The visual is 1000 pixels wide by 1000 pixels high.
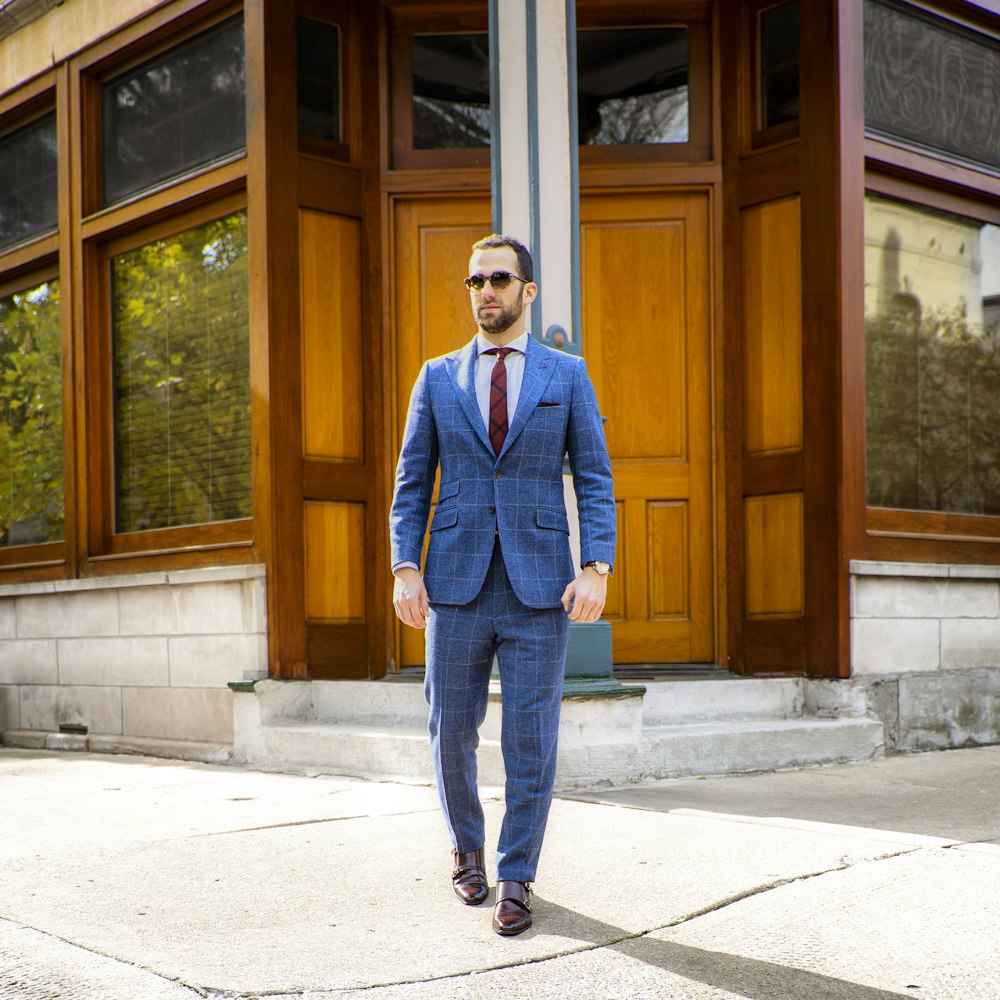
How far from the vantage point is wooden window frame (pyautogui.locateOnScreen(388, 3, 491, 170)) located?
7.58m

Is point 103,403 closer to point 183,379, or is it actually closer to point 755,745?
point 183,379

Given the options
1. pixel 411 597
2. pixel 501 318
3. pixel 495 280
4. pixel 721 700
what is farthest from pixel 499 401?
pixel 721 700

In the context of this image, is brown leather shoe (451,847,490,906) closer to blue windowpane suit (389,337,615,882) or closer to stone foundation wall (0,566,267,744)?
blue windowpane suit (389,337,615,882)

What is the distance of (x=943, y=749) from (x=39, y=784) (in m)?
4.66

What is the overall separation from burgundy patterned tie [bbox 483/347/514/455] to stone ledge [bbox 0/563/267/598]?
356 centimetres

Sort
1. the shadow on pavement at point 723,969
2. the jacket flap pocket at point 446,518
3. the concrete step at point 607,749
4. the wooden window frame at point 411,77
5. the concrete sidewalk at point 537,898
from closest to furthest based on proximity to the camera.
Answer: the shadow on pavement at point 723,969 → the concrete sidewalk at point 537,898 → the jacket flap pocket at point 446,518 → the concrete step at point 607,749 → the wooden window frame at point 411,77

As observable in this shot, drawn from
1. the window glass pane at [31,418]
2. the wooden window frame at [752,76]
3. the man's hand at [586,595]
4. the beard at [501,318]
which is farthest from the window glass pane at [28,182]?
the man's hand at [586,595]

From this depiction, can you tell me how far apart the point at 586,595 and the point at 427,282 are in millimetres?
4311

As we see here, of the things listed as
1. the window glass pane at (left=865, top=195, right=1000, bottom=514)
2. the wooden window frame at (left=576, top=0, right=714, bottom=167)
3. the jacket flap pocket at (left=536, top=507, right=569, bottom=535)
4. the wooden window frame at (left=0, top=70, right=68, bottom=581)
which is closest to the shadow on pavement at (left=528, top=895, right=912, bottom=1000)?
the jacket flap pocket at (left=536, top=507, right=569, bottom=535)

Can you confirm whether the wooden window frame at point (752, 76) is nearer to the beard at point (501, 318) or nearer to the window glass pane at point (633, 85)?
the window glass pane at point (633, 85)

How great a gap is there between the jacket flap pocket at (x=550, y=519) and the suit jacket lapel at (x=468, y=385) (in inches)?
8.5

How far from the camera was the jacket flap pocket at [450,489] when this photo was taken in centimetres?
371

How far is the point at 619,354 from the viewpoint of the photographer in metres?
7.50

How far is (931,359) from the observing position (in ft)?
25.2
